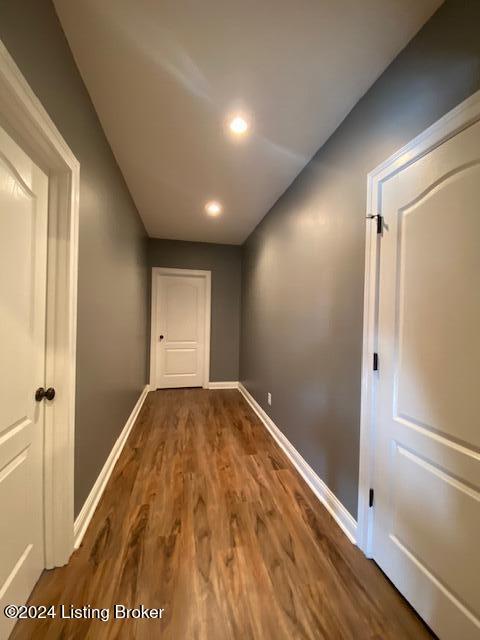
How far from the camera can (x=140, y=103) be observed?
146cm

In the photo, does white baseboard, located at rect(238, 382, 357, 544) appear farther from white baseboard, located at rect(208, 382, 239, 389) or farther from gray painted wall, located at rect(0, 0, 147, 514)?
white baseboard, located at rect(208, 382, 239, 389)

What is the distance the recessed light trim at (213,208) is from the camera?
2.75 m

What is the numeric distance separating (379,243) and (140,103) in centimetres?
161

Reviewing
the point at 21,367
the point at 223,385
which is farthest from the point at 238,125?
the point at 223,385

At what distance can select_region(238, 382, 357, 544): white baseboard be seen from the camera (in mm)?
1404

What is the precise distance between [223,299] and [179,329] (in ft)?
3.03

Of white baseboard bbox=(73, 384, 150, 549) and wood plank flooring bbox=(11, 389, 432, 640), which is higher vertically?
white baseboard bbox=(73, 384, 150, 549)

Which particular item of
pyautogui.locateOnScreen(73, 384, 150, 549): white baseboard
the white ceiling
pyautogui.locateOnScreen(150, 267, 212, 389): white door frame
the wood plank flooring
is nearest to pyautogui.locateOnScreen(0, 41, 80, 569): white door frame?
pyautogui.locateOnScreen(73, 384, 150, 549): white baseboard

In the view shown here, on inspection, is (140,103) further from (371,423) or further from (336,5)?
(371,423)

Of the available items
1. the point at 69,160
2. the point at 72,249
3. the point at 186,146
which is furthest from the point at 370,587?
the point at 186,146

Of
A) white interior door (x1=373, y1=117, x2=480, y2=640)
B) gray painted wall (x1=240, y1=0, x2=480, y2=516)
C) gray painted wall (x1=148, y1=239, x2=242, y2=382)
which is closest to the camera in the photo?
white interior door (x1=373, y1=117, x2=480, y2=640)

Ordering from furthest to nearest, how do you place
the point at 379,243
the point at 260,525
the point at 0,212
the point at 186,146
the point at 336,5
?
the point at 186,146, the point at 260,525, the point at 379,243, the point at 336,5, the point at 0,212

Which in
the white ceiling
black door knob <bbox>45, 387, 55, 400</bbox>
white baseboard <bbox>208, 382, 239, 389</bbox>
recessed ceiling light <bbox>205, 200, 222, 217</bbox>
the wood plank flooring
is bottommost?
the wood plank flooring

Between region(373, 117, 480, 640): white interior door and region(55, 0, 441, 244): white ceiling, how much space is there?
62 cm
